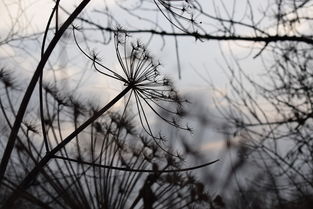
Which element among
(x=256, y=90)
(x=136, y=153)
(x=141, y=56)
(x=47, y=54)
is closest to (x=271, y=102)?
(x=256, y=90)

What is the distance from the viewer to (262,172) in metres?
7.30

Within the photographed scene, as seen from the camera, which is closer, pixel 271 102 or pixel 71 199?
pixel 71 199

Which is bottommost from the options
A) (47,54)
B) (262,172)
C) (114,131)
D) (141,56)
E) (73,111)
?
(47,54)

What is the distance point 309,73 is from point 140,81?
519cm

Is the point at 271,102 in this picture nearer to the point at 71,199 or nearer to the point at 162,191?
the point at 162,191

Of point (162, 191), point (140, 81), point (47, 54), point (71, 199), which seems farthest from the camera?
point (162, 191)

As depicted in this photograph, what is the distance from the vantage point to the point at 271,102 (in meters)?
6.96

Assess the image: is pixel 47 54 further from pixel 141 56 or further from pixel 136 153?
pixel 136 153

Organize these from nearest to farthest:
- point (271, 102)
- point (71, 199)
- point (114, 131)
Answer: point (71, 199)
point (114, 131)
point (271, 102)

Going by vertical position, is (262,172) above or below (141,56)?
above

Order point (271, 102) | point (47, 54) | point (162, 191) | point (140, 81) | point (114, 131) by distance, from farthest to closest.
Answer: point (271, 102)
point (162, 191)
point (114, 131)
point (140, 81)
point (47, 54)

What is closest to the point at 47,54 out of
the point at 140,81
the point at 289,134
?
the point at 140,81

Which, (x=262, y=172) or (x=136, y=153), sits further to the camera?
(x=262, y=172)

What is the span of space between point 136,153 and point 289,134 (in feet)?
12.2
